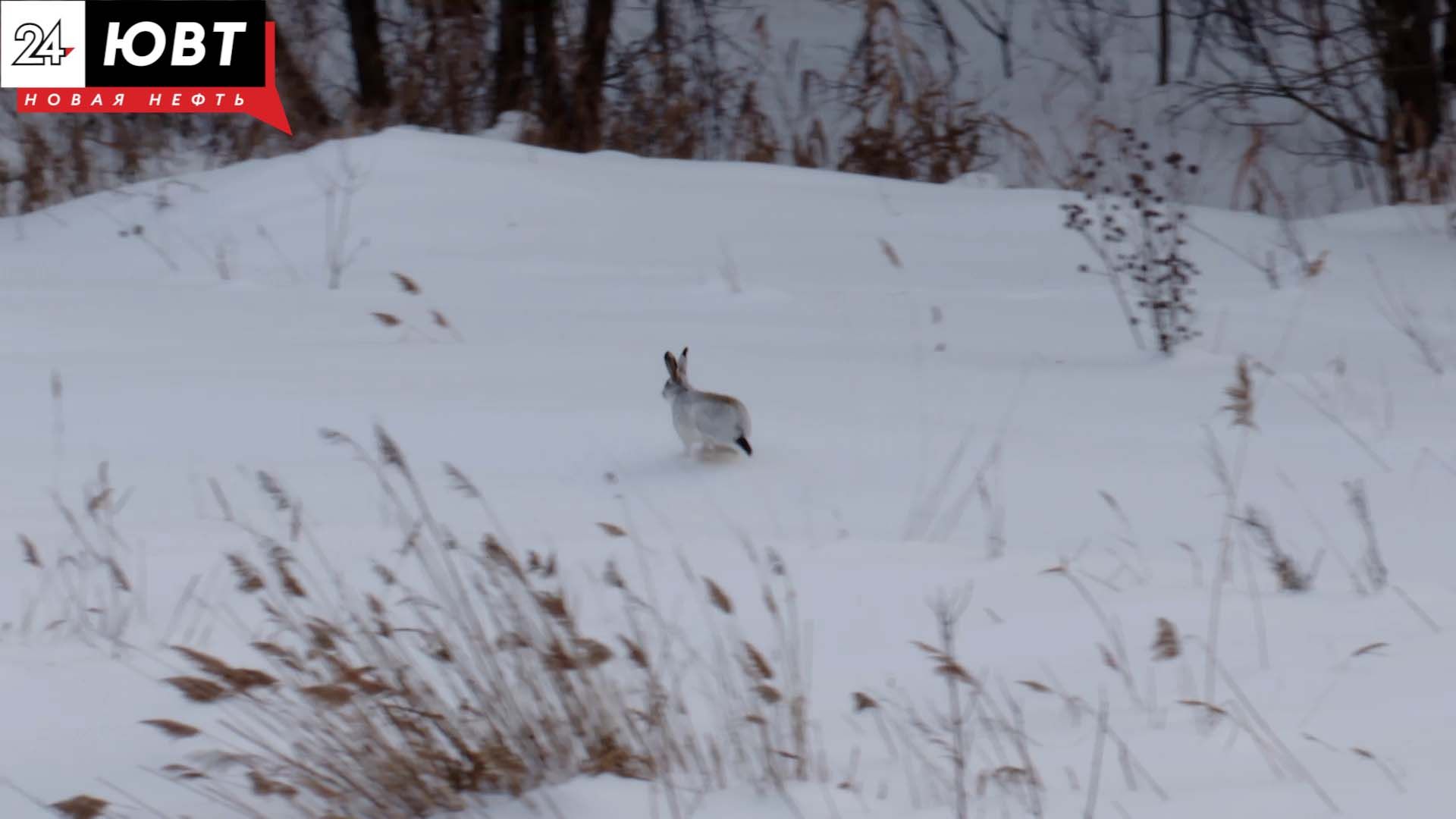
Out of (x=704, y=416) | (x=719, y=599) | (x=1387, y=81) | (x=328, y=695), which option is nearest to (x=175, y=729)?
(x=328, y=695)

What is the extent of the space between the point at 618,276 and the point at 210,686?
4691 millimetres

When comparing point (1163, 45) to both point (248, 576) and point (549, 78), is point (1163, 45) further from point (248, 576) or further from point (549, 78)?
point (248, 576)

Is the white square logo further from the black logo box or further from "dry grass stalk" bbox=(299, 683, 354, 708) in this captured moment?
"dry grass stalk" bbox=(299, 683, 354, 708)

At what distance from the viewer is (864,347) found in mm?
5465

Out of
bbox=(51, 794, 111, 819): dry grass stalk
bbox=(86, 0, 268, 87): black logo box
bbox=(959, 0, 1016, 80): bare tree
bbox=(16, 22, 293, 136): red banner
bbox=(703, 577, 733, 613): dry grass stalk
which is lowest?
bbox=(51, 794, 111, 819): dry grass stalk

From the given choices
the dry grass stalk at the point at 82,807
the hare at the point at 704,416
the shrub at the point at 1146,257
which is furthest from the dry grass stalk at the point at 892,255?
the dry grass stalk at the point at 82,807

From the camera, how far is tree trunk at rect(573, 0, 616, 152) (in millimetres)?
9500

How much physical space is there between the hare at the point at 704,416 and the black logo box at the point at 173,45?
6144 mm

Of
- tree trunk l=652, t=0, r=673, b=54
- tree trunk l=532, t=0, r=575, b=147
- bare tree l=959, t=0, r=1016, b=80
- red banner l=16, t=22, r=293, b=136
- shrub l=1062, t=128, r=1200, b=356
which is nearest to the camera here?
shrub l=1062, t=128, r=1200, b=356

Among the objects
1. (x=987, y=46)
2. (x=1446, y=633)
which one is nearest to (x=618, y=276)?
(x=1446, y=633)

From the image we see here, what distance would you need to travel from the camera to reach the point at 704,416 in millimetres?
3898
